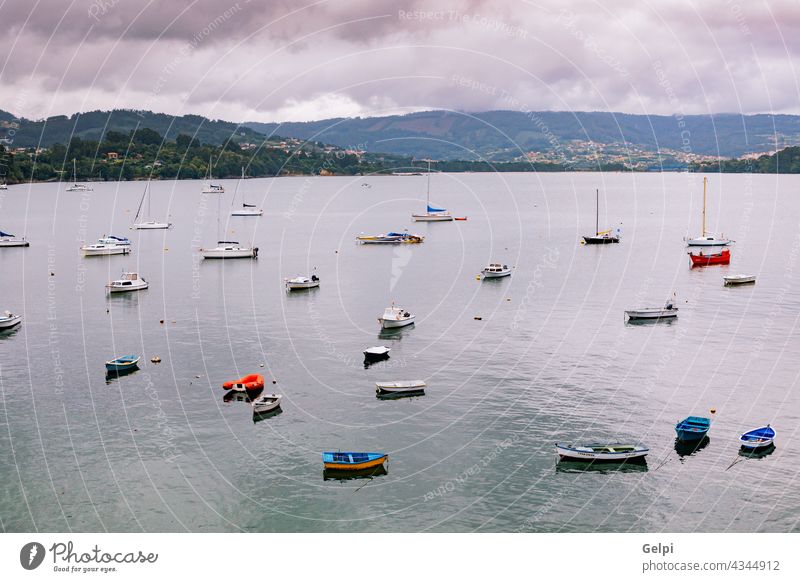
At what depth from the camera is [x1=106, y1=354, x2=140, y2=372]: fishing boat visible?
196 ft

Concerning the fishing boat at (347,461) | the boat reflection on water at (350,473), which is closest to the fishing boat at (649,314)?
the boat reflection on water at (350,473)

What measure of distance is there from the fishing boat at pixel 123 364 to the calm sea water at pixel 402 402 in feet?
3.08

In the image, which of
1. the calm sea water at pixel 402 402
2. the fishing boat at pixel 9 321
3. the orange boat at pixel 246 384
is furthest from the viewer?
the fishing boat at pixel 9 321

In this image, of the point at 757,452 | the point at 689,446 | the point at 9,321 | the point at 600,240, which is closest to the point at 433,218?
the point at 600,240

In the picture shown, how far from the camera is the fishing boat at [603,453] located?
43781 mm

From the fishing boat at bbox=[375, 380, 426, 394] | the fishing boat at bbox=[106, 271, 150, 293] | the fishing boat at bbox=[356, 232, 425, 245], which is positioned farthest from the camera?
the fishing boat at bbox=[356, 232, 425, 245]

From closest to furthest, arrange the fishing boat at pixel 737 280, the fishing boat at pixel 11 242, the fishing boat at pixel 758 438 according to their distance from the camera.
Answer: the fishing boat at pixel 758 438 < the fishing boat at pixel 737 280 < the fishing boat at pixel 11 242

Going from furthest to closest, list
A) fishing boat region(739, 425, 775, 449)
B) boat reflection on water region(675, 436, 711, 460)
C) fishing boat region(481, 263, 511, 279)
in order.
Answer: fishing boat region(481, 263, 511, 279)
boat reflection on water region(675, 436, 711, 460)
fishing boat region(739, 425, 775, 449)

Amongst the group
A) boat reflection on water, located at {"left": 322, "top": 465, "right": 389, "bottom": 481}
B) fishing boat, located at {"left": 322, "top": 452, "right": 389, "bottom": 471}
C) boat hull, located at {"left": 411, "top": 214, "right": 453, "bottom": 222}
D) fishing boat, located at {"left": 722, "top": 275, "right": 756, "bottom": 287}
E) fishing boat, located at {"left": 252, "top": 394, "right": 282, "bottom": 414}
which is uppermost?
boat hull, located at {"left": 411, "top": 214, "right": 453, "bottom": 222}

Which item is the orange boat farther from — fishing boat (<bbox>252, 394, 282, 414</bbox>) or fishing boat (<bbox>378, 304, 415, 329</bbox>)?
fishing boat (<bbox>378, 304, 415, 329</bbox>)

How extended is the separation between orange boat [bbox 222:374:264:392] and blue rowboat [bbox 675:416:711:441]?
88.5 ft

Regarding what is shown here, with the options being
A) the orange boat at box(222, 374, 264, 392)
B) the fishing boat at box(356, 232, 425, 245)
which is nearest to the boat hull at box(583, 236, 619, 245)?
the fishing boat at box(356, 232, 425, 245)

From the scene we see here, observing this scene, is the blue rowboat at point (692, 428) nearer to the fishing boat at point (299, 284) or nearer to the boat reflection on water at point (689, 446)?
the boat reflection on water at point (689, 446)
